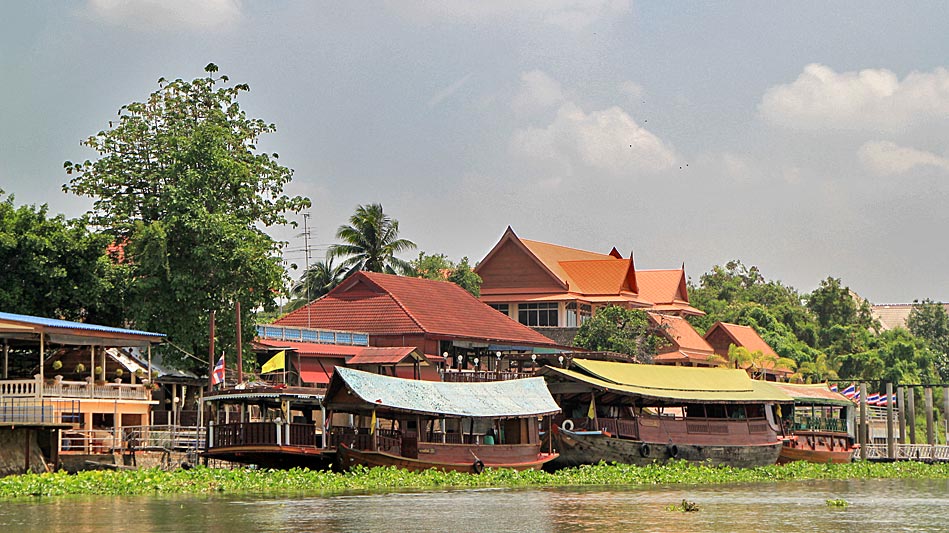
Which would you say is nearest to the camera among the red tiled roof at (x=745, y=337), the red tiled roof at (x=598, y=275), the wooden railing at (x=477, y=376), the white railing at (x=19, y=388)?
the white railing at (x=19, y=388)

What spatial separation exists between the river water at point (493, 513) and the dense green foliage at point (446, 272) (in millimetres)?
33841

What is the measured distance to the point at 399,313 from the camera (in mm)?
52000

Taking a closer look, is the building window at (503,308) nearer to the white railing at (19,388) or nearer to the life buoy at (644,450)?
the life buoy at (644,450)

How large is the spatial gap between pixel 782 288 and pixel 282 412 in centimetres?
7334

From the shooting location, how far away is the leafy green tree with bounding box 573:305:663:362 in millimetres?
60969

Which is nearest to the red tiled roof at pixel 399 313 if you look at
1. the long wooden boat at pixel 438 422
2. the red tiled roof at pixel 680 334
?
the long wooden boat at pixel 438 422

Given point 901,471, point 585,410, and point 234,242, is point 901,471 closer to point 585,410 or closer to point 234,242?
point 585,410

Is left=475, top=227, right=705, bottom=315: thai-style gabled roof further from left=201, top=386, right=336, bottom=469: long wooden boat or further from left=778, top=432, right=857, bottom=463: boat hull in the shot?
left=201, top=386, right=336, bottom=469: long wooden boat

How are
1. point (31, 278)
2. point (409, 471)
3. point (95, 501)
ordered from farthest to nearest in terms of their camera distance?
1. point (31, 278)
2. point (409, 471)
3. point (95, 501)

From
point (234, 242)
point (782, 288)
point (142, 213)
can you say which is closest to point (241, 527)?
point (234, 242)

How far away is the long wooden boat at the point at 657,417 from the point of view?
4138 cm

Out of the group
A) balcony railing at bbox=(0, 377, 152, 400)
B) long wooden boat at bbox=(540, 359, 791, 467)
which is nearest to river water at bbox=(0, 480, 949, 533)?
balcony railing at bbox=(0, 377, 152, 400)

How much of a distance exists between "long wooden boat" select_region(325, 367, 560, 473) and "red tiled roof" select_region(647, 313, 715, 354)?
1032 inches

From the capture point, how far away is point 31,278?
41938 millimetres
